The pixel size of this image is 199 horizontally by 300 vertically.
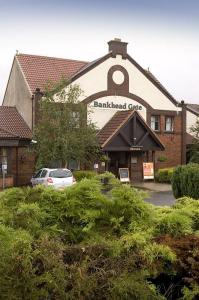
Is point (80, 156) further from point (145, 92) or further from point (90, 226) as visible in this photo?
point (90, 226)

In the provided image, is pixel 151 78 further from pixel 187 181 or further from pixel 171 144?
pixel 187 181

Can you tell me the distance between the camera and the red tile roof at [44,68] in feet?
119

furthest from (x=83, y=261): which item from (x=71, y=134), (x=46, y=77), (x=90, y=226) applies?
(x=46, y=77)

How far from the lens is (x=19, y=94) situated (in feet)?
123

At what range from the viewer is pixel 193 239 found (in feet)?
19.4

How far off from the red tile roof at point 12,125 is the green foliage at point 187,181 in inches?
587

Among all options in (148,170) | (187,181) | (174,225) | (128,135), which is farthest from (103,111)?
(174,225)

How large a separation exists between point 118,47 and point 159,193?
13.9 meters

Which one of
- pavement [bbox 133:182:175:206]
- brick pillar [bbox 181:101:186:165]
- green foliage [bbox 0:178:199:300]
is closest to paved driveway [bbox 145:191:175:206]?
pavement [bbox 133:182:175:206]

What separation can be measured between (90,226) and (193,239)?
1.30 meters

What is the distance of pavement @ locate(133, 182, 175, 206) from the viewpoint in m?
23.6

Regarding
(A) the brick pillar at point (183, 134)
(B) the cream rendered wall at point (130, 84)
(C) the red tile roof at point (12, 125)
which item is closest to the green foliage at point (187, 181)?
(C) the red tile roof at point (12, 125)

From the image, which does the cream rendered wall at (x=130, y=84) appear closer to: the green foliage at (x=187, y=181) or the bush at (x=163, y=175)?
the bush at (x=163, y=175)

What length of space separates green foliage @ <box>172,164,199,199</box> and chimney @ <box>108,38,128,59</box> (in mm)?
19267
